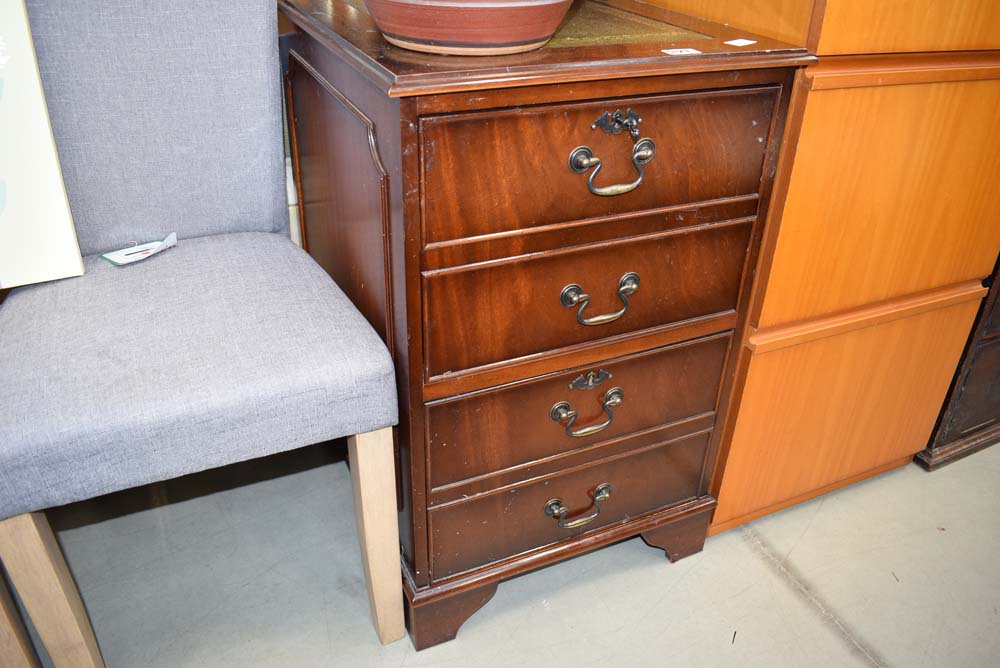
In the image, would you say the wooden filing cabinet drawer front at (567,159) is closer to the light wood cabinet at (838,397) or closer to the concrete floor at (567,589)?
the light wood cabinet at (838,397)

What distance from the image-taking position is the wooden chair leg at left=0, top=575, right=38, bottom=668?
2.98ft

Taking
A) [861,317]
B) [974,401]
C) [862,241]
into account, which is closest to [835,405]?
[861,317]

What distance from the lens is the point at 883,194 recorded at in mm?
1104

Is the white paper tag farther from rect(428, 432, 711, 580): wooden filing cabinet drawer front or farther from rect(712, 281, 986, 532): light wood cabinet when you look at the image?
rect(712, 281, 986, 532): light wood cabinet

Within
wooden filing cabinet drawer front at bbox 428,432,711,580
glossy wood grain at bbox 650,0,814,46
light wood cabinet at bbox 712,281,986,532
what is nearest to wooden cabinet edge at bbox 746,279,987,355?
light wood cabinet at bbox 712,281,986,532

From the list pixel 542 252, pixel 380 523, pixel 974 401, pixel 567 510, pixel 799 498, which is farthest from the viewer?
pixel 974 401

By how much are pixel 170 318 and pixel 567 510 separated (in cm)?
60

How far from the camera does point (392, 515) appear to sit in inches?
41.1

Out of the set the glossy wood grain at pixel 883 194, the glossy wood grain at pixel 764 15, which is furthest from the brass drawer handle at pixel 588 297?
the glossy wood grain at pixel 764 15

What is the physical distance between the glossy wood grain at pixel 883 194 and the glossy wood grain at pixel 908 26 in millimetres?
Answer: 50

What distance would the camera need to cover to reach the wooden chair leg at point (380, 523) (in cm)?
99

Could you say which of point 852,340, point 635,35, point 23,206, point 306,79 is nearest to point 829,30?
point 635,35

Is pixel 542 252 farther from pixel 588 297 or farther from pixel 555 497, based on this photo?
pixel 555 497

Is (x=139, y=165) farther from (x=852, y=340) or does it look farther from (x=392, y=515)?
(x=852, y=340)
